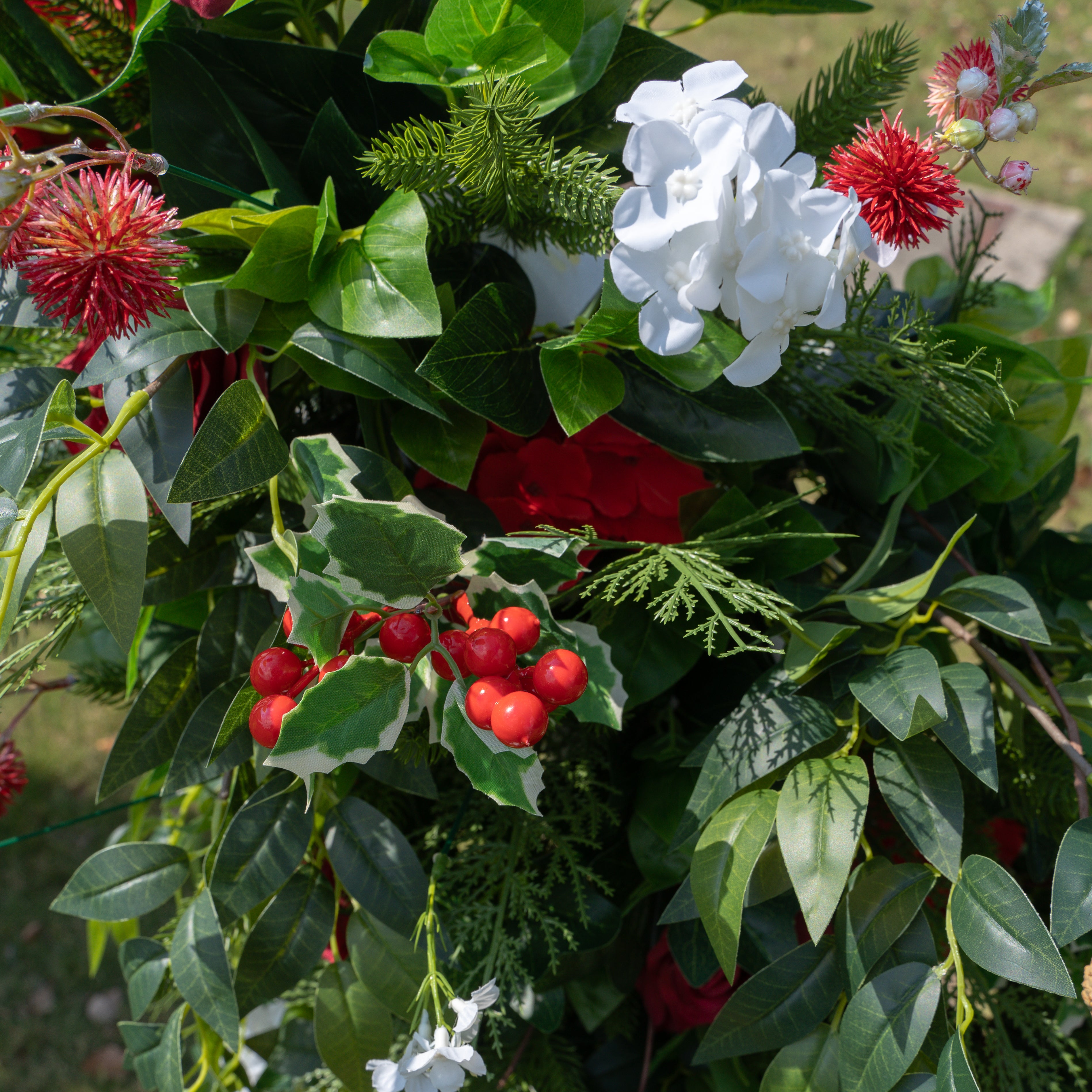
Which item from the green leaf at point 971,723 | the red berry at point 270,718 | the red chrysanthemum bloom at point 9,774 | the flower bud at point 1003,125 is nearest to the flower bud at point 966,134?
the flower bud at point 1003,125

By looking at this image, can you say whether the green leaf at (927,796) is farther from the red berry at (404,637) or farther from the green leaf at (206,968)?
the green leaf at (206,968)

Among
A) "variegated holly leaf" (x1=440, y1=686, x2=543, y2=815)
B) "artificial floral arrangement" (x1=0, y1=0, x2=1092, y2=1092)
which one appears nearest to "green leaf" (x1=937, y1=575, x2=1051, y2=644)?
"artificial floral arrangement" (x1=0, y1=0, x2=1092, y2=1092)

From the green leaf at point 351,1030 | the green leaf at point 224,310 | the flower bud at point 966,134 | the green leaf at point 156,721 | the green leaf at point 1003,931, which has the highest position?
the flower bud at point 966,134

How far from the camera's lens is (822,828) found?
35 cm

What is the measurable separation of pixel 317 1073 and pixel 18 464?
15.8 inches

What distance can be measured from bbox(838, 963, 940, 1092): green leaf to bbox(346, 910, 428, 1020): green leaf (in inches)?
7.7

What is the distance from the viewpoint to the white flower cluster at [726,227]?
292mm

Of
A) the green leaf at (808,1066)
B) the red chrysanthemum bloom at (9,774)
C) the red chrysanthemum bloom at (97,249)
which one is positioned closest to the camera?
the red chrysanthemum bloom at (97,249)

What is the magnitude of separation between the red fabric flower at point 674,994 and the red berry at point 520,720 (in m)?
0.29

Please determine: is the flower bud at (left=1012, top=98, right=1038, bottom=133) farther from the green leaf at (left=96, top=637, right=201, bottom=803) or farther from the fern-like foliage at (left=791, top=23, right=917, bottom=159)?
the green leaf at (left=96, top=637, right=201, bottom=803)

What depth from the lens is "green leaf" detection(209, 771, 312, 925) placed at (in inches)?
16.0

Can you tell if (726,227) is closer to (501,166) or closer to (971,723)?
(501,166)

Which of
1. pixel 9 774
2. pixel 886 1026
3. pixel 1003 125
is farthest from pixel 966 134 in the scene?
pixel 9 774

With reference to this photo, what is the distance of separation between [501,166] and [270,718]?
0.23 meters
